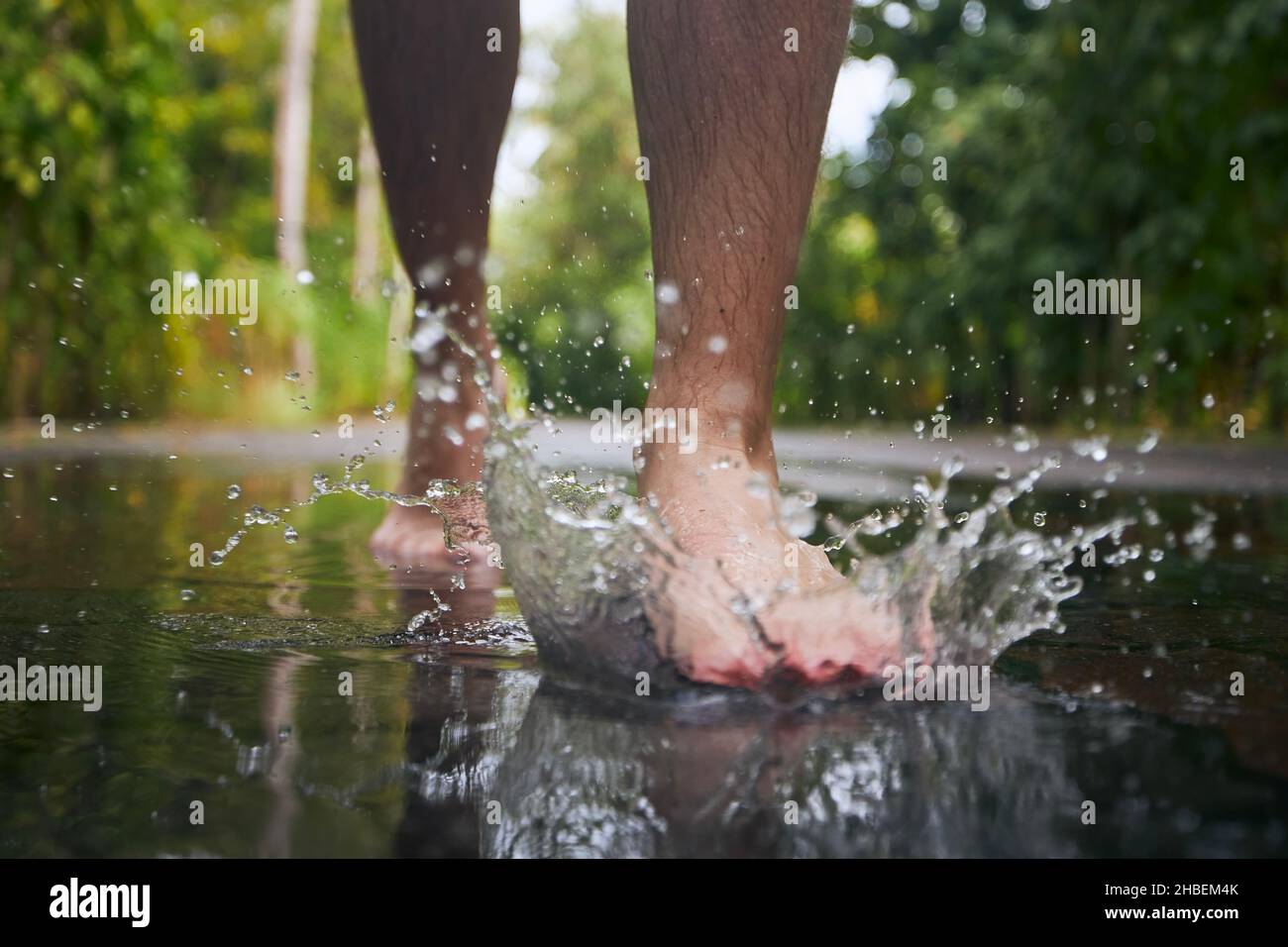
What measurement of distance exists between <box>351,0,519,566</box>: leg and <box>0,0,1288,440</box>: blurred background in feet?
0.29

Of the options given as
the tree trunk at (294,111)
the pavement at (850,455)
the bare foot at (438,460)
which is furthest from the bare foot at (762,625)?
the tree trunk at (294,111)

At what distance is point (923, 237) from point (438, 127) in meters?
12.3

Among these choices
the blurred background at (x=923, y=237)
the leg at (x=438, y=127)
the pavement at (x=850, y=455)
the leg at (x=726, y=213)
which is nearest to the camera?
the leg at (x=726, y=213)

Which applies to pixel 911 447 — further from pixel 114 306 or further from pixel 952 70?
pixel 952 70

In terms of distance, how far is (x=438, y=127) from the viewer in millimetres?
2791

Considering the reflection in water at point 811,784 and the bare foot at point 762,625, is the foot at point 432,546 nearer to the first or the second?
the bare foot at point 762,625

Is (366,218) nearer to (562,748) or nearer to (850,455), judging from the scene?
(850,455)

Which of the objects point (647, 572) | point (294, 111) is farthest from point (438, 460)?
point (294, 111)

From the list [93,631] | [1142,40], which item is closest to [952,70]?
[1142,40]

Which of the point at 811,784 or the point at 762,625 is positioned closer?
the point at 811,784

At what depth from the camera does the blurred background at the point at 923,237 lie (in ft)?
26.9

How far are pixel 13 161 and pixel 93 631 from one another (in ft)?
22.3

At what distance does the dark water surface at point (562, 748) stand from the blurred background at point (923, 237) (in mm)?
841

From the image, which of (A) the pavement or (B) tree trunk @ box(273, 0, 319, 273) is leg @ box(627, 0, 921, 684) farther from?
(B) tree trunk @ box(273, 0, 319, 273)
